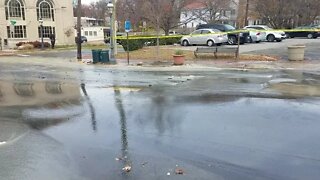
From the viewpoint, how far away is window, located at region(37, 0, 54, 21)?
5284 cm

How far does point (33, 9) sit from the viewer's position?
51.9 meters

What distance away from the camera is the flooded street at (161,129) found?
6.11m

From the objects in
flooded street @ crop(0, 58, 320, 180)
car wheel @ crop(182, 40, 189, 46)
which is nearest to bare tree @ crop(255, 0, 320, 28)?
car wheel @ crop(182, 40, 189, 46)

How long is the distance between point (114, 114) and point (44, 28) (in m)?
46.0

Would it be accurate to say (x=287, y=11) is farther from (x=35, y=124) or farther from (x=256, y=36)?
(x=35, y=124)

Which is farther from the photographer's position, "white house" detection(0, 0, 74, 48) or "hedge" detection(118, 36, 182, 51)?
"white house" detection(0, 0, 74, 48)

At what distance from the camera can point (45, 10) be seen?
53.4 m

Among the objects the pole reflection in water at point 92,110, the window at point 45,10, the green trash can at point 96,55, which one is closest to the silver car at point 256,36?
the green trash can at point 96,55

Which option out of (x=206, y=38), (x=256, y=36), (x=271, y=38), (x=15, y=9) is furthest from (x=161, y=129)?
(x=15, y=9)

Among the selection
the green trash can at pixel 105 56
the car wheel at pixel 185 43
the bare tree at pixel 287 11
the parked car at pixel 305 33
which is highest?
the bare tree at pixel 287 11

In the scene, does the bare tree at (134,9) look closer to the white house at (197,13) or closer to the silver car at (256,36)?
the white house at (197,13)

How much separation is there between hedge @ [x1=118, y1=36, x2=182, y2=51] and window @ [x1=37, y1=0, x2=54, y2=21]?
20807mm

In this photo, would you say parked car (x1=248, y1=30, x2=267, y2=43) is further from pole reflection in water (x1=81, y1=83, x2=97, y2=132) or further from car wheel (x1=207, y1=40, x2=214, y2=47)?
pole reflection in water (x1=81, y1=83, x2=97, y2=132)

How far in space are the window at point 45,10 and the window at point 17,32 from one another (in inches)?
116
